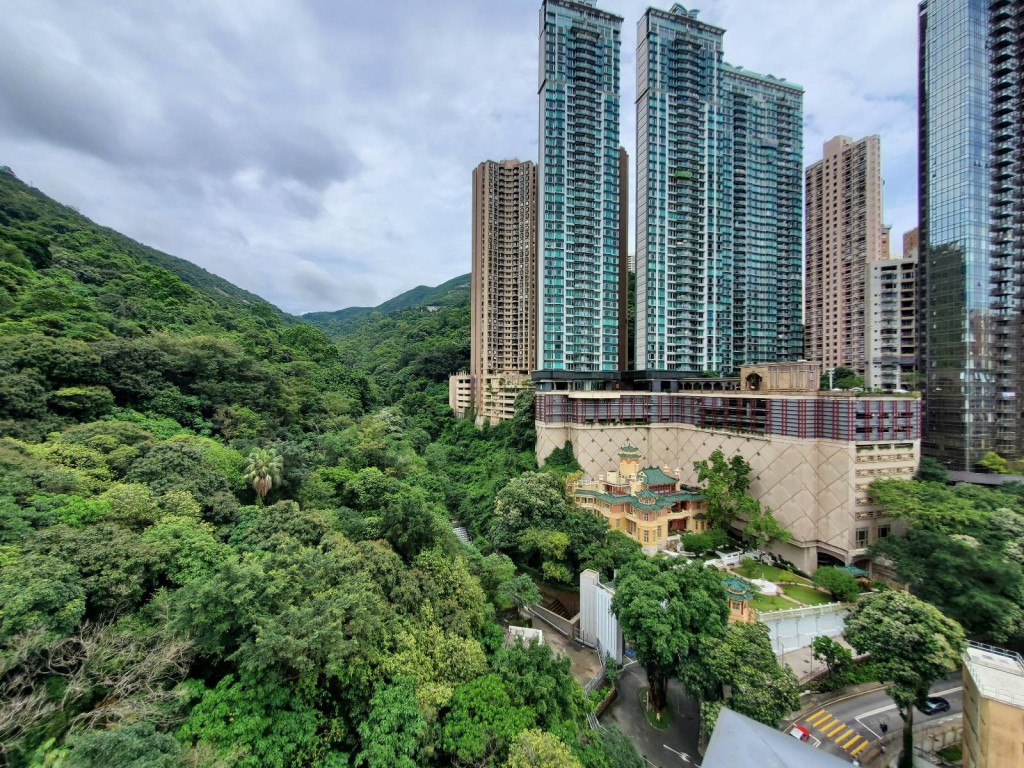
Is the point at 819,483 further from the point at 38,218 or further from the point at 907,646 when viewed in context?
the point at 38,218

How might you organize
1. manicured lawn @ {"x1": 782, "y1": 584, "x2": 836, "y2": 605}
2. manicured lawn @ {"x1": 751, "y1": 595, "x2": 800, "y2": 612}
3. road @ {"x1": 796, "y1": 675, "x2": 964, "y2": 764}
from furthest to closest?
1. manicured lawn @ {"x1": 782, "y1": 584, "x2": 836, "y2": 605}
2. manicured lawn @ {"x1": 751, "y1": 595, "x2": 800, "y2": 612}
3. road @ {"x1": 796, "y1": 675, "x2": 964, "y2": 764}

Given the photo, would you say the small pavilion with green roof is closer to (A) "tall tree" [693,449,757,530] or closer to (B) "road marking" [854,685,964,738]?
(B) "road marking" [854,685,964,738]

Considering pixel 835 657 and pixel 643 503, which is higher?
pixel 643 503

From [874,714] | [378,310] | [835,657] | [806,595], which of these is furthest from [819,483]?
[378,310]

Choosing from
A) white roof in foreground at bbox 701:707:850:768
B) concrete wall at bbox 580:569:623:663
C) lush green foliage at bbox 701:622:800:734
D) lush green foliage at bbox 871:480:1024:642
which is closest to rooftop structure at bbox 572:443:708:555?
concrete wall at bbox 580:569:623:663

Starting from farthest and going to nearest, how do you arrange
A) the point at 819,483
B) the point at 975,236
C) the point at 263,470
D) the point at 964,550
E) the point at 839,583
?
the point at 975,236 < the point at 819,483 < the point at 839,583 < the point at 263,470 < the point at 964,550

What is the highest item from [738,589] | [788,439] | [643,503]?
[788,439]
